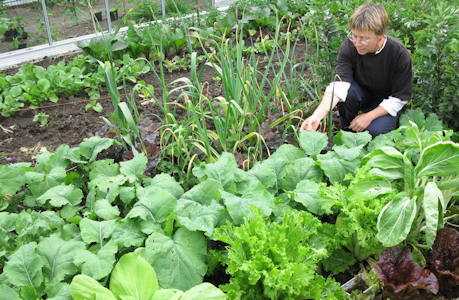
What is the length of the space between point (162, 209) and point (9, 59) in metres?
3.41

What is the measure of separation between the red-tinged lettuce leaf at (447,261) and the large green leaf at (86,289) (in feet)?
4.83

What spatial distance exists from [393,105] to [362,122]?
219mm

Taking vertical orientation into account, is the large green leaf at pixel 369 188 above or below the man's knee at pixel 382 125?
above

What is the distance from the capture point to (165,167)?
3.47m

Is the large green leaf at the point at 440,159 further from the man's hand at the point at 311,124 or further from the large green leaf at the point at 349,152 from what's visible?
the man's hand at the point at 311,124

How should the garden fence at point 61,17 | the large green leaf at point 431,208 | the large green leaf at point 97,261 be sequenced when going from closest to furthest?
the large green leaf at point 97,261, the large green leaf at point 431,208, the garden fence at point 61,17

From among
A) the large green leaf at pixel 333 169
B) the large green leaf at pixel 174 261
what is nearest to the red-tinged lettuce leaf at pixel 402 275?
the large green leaf at pixel 333 169

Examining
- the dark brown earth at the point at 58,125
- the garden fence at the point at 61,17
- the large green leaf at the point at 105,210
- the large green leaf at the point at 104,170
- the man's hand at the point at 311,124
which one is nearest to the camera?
the large green leaf at the point at 105,210

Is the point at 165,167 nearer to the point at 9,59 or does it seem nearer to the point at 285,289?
the point at 285,289

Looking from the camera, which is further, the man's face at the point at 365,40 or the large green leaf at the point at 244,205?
the man's face at the point at 365,40

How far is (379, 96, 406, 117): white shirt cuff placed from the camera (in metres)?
3.77

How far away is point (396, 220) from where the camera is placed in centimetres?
257

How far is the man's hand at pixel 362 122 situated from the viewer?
382cm

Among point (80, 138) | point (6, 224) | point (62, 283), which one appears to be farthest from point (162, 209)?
point (80, 138)
